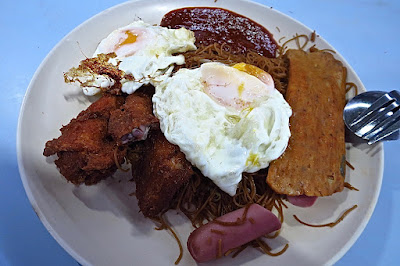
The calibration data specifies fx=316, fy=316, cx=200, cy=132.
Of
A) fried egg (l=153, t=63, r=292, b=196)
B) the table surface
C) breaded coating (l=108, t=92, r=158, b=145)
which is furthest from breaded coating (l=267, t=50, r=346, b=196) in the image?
breaded coating (l=108, t=92, r=158, b=145)

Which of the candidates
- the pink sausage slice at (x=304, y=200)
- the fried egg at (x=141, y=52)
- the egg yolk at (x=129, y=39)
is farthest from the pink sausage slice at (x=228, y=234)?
the egg yolk at (x=129, y=39)

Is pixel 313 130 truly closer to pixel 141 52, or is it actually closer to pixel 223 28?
pixel 223 28

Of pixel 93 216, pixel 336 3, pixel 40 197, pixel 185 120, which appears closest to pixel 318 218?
pixel 185 120

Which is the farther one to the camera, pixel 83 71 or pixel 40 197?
pixel 83 71

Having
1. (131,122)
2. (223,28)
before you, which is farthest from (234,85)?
(223,28)

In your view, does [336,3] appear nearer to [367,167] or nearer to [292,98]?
[292,98]
